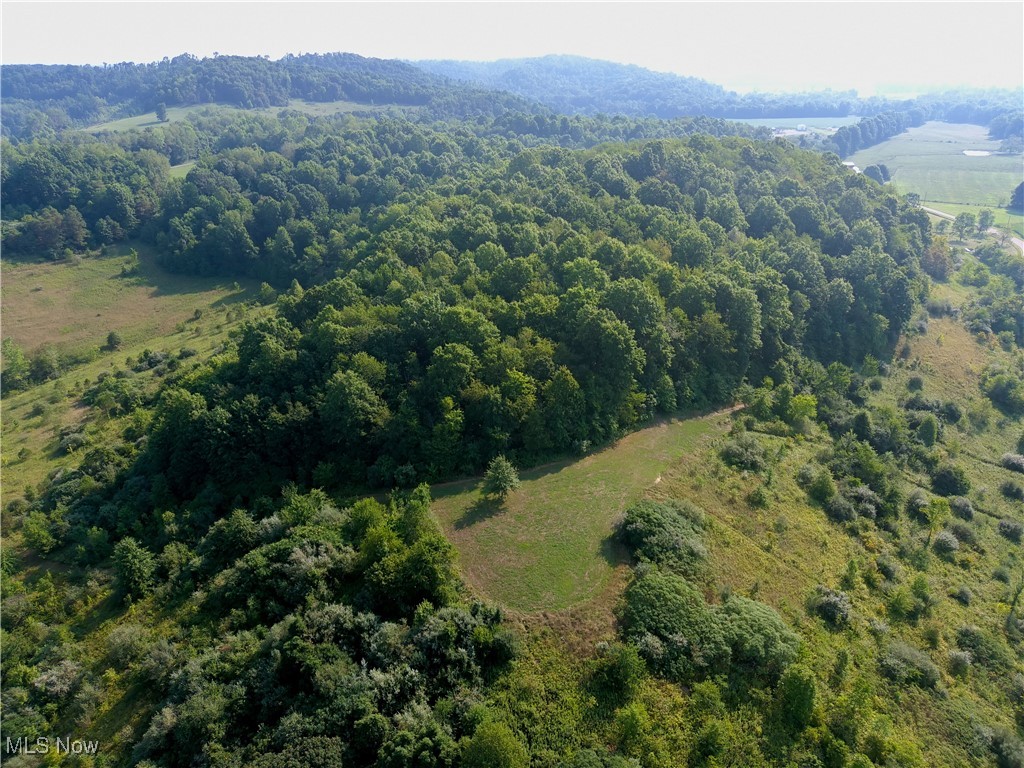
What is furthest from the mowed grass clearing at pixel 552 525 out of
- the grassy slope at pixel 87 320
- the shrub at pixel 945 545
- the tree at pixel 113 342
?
the tree at pixel 113 342

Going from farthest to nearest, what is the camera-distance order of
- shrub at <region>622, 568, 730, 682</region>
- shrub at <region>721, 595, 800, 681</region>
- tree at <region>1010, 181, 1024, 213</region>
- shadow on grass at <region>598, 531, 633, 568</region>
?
1. tree at <region>1010, 181, 1024, 213</region>
2. shadow on grass at <region>598, 531, 633, 568</region>
3. shrub at <region>721, 595, 800, 681</region>
4. shrub at <region>622, 568, 730, 682</region>

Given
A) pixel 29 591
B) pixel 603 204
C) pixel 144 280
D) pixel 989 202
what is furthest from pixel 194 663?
pixel 989 202

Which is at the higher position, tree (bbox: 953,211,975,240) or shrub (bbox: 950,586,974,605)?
tree (bbox: 953,211,975,240)

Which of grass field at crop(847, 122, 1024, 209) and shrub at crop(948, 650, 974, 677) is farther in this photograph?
grass field at crop(847, 122, 1024, 209)

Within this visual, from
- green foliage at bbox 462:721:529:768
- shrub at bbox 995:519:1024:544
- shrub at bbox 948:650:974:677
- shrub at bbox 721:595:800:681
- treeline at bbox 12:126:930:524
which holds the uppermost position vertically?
treeline at bbox 12:126:930:524

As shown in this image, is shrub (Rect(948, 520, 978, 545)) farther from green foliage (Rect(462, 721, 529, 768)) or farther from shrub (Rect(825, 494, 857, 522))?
green foliage (Rect(462, 721, 529, 768))

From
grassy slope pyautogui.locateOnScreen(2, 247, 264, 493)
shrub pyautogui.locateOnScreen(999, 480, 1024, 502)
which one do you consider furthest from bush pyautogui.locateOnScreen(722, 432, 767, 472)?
grassy slope pyautogui.locateOnScreen(2, 247, 264, 493)

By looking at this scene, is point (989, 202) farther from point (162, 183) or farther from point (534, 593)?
point (162, 183)

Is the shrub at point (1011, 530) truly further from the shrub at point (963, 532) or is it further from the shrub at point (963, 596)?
the shrub at point (963, 596)
